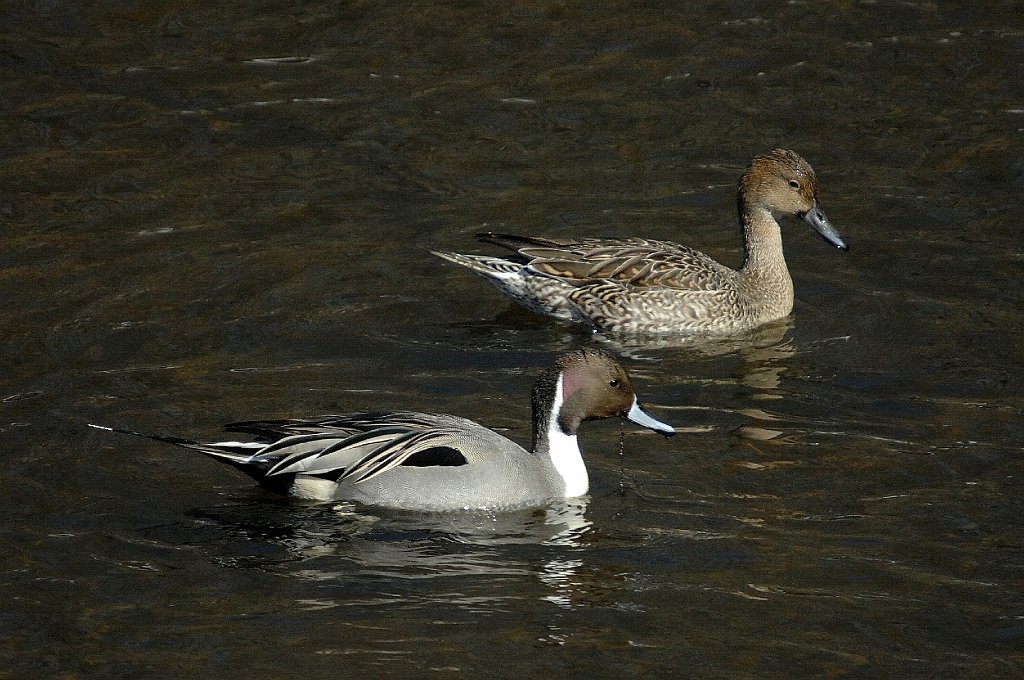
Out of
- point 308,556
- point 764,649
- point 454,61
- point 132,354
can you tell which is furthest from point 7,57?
point 764,649

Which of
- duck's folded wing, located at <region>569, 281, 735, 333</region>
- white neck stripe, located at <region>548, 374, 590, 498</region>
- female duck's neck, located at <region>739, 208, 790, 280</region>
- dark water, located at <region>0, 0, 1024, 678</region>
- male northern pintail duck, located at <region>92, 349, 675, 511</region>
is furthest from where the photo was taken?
female duck's neck, located at <region>739, 208, 790, 280</region>

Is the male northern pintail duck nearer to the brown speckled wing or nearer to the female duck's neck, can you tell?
the brown speckled wing

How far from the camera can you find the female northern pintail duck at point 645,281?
9688 millimetres

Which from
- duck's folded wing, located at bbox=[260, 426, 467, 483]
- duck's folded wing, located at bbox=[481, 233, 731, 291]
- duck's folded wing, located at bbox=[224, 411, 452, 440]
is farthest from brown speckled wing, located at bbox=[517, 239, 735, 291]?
duck's folded wing, located at bbox=[260, 426, 467, 483]

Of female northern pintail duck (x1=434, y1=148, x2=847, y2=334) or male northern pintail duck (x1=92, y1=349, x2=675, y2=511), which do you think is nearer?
male northern pintail duck (x1=92, y1=349, x2=675, y2=511)

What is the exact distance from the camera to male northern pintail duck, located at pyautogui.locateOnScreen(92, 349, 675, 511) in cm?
717

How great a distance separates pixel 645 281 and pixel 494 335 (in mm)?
998

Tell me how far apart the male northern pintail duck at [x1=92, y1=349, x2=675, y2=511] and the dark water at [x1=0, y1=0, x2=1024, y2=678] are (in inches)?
4.8

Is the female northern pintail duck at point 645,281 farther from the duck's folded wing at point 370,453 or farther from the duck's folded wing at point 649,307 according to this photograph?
the duck's folded wing at point 370,453

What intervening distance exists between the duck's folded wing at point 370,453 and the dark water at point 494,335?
0.62ft

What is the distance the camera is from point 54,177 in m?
11.4

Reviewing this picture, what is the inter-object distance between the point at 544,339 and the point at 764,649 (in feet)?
12.4

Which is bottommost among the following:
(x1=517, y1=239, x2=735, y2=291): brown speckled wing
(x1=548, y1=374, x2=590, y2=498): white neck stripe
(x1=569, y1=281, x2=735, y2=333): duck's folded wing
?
(x1=548, y1=374, x2=590, y2=498): white neck stripe

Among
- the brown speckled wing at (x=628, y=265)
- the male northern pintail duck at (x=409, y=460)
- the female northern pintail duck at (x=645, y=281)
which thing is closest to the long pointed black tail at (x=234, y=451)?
the male northern pintail duck at (x=409, y=460)
